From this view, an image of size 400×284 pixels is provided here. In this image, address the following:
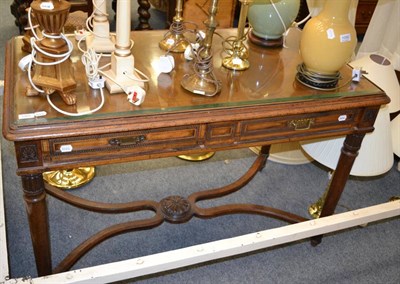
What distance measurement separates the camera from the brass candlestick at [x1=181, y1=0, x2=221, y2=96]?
127cm

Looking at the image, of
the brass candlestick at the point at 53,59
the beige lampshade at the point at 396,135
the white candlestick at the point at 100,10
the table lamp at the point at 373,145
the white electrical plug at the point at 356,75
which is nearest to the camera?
the brass candlestick at the point at 53,59

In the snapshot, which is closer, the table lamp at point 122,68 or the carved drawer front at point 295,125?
the table lamp at point 122,68

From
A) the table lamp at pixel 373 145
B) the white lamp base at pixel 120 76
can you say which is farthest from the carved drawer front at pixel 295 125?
the table lamp at pixel 373 145

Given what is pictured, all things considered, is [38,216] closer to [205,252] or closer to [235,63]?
[205,252]

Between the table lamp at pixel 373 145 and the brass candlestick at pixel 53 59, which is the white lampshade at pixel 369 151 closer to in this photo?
the table lamp at pixel 373 145

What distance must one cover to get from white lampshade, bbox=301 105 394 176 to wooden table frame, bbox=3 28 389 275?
0.85ft

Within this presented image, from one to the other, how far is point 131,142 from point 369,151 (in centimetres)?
111

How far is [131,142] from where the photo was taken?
1193mm

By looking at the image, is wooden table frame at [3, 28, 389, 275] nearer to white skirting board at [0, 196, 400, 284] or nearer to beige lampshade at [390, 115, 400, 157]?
white skirting board at [0, 196, 400, 284]

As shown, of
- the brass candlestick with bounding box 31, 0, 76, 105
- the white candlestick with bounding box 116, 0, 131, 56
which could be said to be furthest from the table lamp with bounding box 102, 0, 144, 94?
the brass candlestick with bounding box 31, 0, 76, 105

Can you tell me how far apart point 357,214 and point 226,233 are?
570 mm

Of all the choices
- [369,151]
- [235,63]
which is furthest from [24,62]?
[369,151]

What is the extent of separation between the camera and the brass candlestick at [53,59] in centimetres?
111

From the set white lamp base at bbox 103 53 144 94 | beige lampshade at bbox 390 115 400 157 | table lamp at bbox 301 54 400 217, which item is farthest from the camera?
beige lampshade at bbox 390 115 400 157
